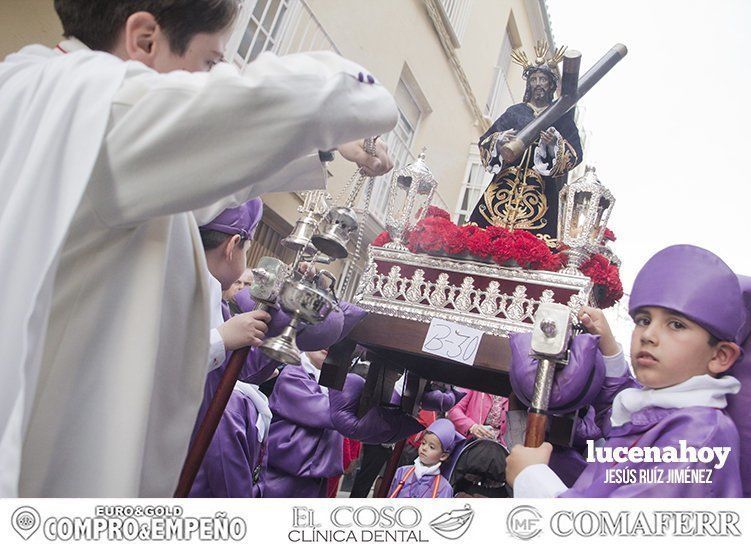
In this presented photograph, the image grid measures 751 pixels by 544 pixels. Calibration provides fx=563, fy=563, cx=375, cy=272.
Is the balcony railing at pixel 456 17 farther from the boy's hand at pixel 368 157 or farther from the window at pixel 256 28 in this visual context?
the boy's hand at pixel 368 157

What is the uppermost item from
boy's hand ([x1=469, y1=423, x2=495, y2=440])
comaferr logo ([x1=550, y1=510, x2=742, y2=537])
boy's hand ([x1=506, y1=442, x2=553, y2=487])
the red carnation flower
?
the red carnation flower

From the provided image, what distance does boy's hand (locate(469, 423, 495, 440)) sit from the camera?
4.23 meters

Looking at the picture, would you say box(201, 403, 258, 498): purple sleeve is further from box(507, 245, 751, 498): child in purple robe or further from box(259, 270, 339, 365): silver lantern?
box(507, 245, 751, 498): child in purple robe

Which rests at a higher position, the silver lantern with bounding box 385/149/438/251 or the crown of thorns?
the crown of thorns

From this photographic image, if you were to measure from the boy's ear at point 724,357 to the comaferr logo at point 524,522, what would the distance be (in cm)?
52

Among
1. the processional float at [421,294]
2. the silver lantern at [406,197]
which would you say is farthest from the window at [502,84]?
the silver lantern at [406,197]

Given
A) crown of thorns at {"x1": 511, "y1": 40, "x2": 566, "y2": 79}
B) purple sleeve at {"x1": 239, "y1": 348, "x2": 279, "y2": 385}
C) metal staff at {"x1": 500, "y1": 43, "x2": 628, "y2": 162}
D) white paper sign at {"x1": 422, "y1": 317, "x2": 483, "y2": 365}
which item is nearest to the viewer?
white paper sign at {"x1": 422, "y1": 317, "x2": 483, "y2": 365}

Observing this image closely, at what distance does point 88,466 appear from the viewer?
0.87 metres

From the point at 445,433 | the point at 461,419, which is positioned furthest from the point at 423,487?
the point at 461,419

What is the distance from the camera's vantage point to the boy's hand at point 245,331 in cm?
148

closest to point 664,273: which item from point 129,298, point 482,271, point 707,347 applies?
point 707,347

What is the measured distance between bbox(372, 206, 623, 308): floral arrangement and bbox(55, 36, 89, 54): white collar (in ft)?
4.46

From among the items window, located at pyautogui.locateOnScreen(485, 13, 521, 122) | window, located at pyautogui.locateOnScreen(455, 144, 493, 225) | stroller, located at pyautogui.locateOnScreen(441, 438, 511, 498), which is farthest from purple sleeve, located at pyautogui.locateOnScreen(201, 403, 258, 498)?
window, located at pyautogui.locateOnScreen(485, 13, 521, 122)

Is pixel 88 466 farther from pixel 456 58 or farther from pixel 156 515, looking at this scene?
pixel 456 58
